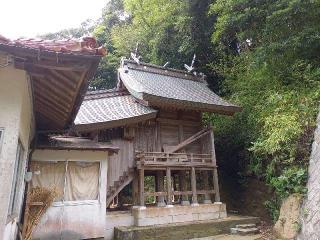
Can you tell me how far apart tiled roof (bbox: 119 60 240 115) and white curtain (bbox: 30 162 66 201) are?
15.2ft

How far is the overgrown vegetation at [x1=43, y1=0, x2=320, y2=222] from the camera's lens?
10.8 meters

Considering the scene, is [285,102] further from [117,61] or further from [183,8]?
[117,61]

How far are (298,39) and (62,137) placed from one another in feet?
33.4

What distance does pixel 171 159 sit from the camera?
12867mm

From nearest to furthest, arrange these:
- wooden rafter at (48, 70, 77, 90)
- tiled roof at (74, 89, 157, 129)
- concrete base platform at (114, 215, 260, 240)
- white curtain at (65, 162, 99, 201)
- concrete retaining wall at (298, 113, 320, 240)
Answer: wooden rafter at (48, 70, 77, 90), concrete retaining wall at (298, 113, 320, 240), white curtain at (65, 162, 99, 201), concrete base platform at (114, 215, 260, 240), tiled roof at (74, 89, 157, 129)

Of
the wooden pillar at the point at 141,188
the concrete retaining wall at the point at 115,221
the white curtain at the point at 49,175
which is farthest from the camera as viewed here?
the wooden pillar at the point at 141,188

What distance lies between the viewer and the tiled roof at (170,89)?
40.9ft

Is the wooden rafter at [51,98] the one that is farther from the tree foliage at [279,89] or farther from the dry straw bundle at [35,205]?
the tree foliage at [279,89]

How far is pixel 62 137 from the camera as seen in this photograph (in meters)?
9.59

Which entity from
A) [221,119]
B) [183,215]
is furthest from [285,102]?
[183,215]

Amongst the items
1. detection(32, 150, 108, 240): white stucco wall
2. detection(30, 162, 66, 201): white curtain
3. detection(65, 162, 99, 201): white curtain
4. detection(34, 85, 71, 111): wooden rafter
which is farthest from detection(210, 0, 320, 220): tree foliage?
detection(34, 85, 71, 111): wooden rafter

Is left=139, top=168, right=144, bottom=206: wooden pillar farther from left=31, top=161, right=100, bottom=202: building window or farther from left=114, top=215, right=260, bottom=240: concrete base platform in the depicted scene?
left=31, top=161, right=100, bottom=202: building window

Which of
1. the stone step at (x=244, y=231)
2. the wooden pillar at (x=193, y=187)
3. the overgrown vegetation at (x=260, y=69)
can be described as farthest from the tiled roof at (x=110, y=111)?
the stone step at (x=244, y=231)

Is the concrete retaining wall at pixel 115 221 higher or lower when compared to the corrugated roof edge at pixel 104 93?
lower
